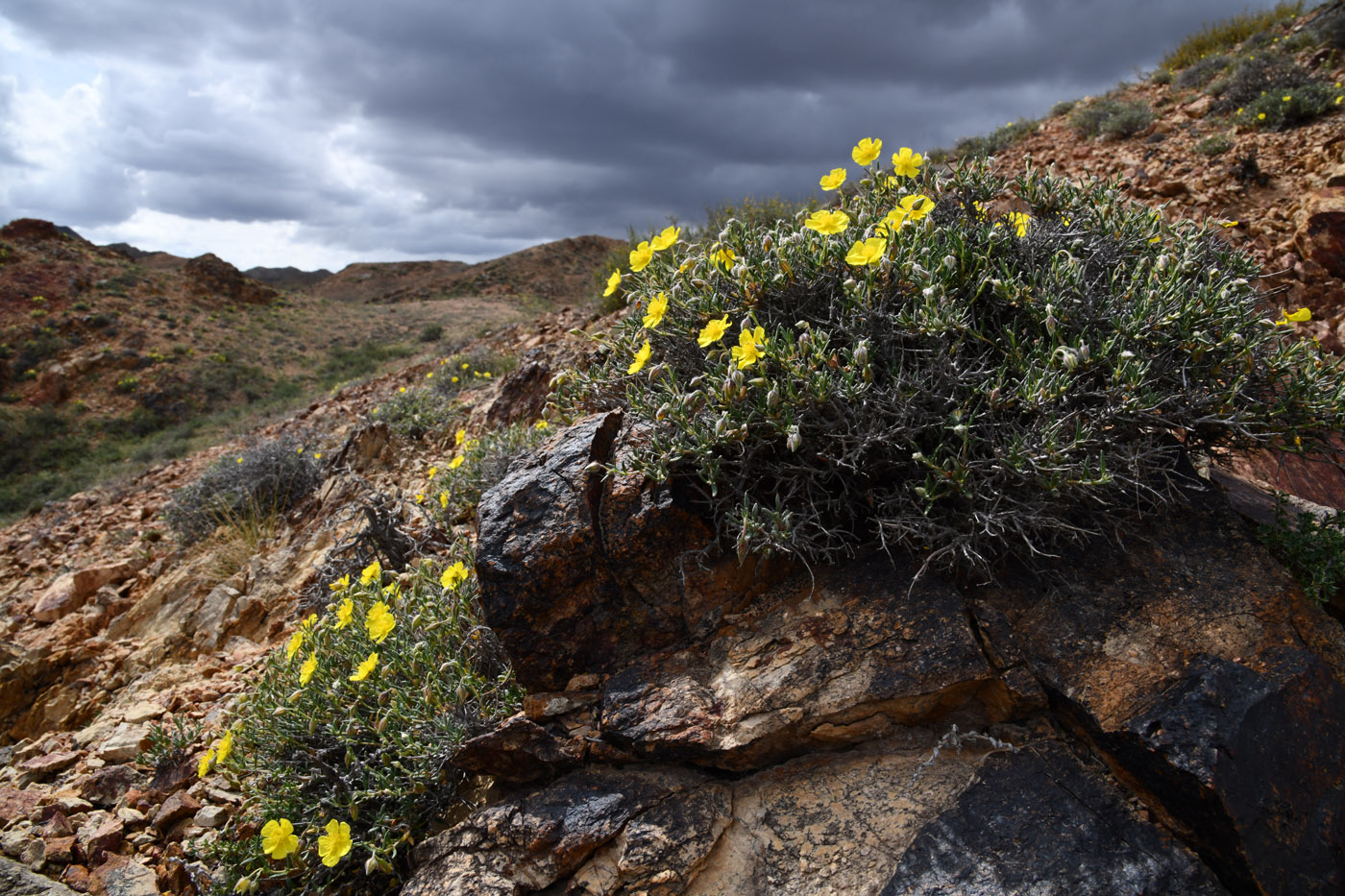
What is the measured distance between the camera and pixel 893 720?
6.27 ft

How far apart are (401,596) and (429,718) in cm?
66

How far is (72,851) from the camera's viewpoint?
2600mm

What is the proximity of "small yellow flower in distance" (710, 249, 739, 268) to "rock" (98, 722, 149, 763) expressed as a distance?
3.43 meters

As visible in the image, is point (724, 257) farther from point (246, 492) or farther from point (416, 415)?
point (246, 492)

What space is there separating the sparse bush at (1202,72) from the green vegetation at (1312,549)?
31.2 feet

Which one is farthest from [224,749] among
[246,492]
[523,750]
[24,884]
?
[246,492]

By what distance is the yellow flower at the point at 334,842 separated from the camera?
207 centimetres

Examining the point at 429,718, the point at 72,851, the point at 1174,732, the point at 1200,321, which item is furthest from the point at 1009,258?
the point at 72,851

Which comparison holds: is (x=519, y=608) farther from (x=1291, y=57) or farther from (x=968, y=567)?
(x=1291, y=57)

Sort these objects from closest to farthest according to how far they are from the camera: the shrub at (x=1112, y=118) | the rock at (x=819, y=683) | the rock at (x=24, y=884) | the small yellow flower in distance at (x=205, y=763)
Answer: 1. the rock at (x=819, y=683)
2. the rock at (x=24, y=884)
3. the small yellow flower in distance at (x=205, y=763)
4. the shrub at (x=1112, y=118)

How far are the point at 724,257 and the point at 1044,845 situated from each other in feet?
6.80

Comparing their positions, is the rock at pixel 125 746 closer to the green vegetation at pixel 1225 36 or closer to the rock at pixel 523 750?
the rock at pixel 523 750

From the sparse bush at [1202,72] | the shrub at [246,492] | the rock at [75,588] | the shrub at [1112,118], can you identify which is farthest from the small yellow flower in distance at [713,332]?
the sparse bush at [1202,72]

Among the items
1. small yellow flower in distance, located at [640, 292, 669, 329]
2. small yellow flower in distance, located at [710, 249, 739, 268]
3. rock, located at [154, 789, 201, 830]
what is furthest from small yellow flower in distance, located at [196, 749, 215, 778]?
small yellow flower in distance, located at [710, 249, 739, 268]
